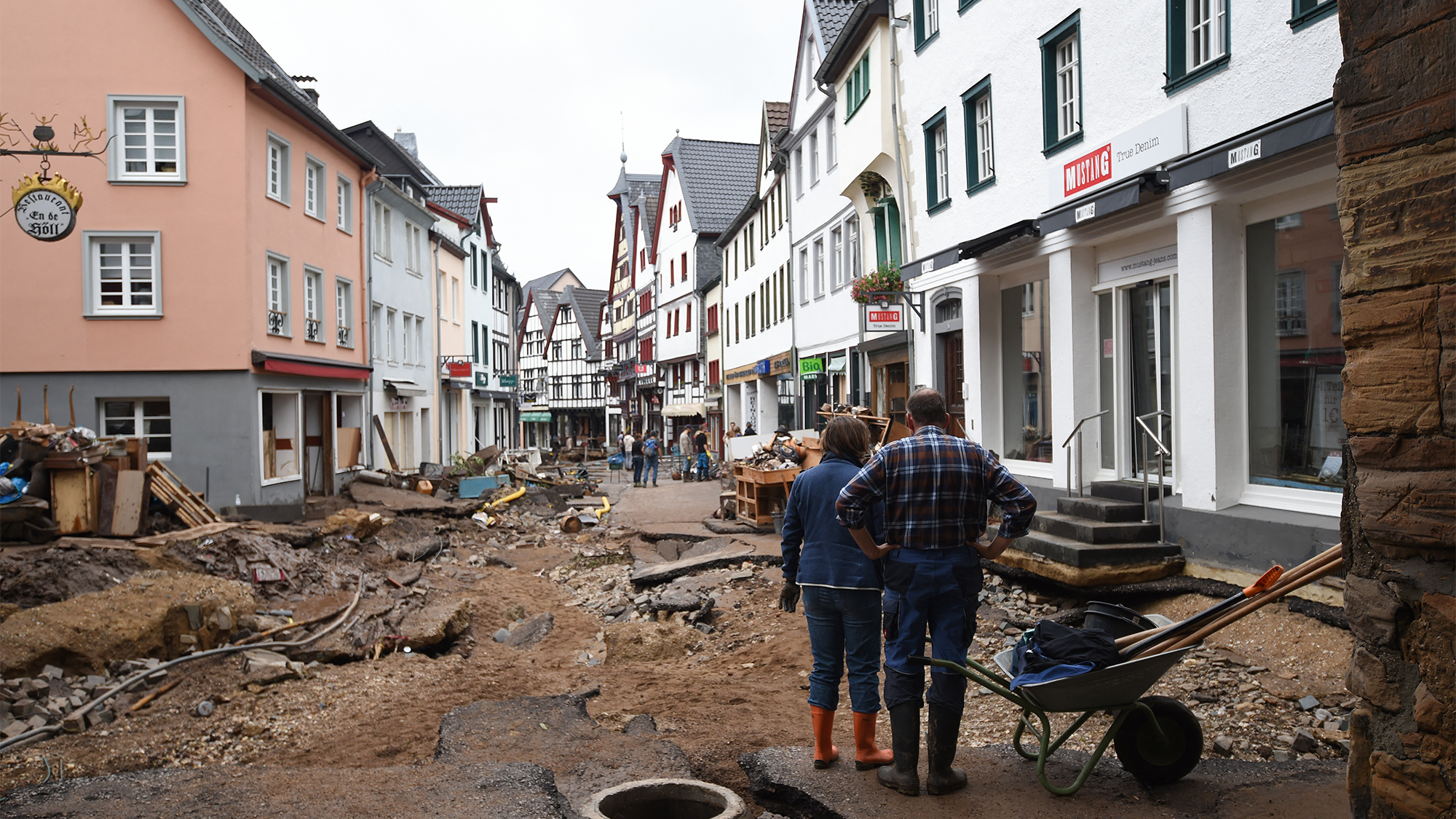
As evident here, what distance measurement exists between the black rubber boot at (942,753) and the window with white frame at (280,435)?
17296mm

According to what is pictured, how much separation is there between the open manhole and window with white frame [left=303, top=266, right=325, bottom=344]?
714 inches

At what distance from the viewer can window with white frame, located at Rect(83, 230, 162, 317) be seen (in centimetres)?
1761

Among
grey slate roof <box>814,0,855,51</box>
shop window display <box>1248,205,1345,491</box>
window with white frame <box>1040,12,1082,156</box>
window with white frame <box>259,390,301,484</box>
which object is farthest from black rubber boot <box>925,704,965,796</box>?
grey slate roof <box>814,0,855,51</box>

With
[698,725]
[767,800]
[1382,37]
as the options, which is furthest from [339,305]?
[1382,37]

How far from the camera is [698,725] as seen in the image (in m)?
6.65

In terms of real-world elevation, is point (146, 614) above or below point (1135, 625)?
below

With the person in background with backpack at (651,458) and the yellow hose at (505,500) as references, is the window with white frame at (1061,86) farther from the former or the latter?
the person in background with backpack at (651,458)

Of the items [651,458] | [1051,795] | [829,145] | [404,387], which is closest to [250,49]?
[404,387]

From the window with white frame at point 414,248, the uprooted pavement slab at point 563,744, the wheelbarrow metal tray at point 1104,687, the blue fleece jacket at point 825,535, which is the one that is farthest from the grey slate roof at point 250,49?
the wheelbarrow metal tray at point 1104,687

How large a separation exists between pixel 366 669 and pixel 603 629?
8.70 ft

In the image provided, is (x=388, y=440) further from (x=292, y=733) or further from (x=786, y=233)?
(x=292, y=733)

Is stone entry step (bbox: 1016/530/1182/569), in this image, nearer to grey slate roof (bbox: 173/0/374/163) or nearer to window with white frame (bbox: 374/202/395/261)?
grey slate roof (bbox: 173/0/374/163)

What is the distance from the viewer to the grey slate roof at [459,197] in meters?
38.0

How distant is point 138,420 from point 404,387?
10.1 m
